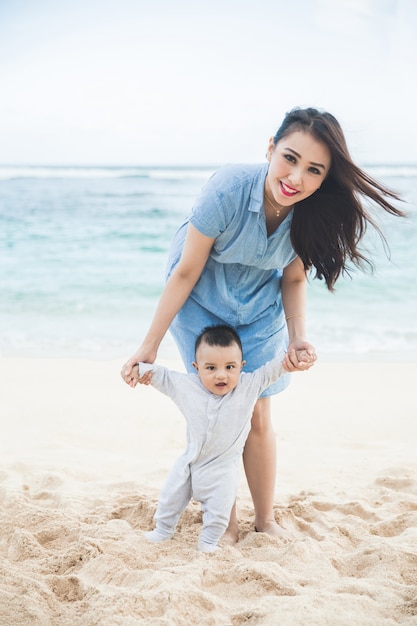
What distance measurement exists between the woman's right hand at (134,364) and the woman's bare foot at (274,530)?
0.89m

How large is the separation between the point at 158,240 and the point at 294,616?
11921 millimetres

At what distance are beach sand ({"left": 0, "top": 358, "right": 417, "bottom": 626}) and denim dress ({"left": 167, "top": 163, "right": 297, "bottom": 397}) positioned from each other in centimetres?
75

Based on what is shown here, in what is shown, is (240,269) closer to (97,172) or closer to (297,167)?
(297,167)

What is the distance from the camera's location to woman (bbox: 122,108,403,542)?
8.95ft

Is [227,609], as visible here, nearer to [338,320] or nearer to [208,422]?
[208,422]

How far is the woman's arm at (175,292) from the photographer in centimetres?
281

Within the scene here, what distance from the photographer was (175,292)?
114 inches

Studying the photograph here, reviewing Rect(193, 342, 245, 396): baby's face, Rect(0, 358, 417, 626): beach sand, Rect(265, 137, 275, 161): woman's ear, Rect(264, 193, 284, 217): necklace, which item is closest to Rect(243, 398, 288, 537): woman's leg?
Rect(0, 358, 417, 626): beach sand

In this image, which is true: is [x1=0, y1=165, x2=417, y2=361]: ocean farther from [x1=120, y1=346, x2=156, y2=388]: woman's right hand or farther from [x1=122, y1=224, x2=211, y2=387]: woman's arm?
[x1=120, y1=346, x2=156, y2=388]: woman's right hand

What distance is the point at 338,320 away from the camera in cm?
880

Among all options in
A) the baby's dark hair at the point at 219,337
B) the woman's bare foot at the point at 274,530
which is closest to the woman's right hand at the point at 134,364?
the baby's dark hair at the point at 219,337

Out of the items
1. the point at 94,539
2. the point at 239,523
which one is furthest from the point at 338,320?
the point at 94,539

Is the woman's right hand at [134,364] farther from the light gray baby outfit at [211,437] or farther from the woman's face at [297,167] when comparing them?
the woman's face at [297,167]

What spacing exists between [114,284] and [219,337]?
785 cm
